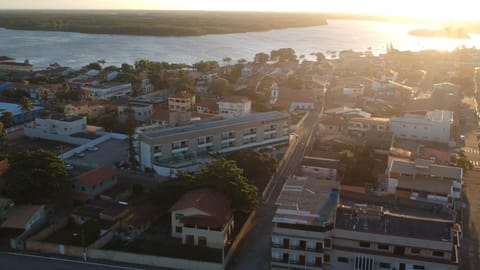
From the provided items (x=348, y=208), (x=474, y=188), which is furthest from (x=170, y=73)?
(x=348, y=208)

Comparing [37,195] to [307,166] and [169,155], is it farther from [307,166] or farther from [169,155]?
[307,166]

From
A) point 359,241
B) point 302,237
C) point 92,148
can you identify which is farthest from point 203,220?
point 92,148

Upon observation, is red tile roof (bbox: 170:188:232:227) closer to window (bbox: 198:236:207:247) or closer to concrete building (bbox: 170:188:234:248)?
concrete building (bbox: 170:188:234:248)

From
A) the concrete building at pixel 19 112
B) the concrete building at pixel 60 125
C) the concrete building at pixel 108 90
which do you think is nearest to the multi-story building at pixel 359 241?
the concrete building at pixel 60 125

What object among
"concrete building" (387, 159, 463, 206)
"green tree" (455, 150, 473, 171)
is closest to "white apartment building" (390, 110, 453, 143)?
"green tree" (455, 150, 473, 171)

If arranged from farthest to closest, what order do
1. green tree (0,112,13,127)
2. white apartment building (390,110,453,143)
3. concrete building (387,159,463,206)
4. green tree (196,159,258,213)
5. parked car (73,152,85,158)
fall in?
green tree (0,112,13,127), white apartment building (390,110,453,143), parked car (73,152,85,158), concrete building (387,159,463,206), green tree (196,159,258,213)

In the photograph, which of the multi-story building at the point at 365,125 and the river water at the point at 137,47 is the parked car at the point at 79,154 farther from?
the river water at the point at 137,47
